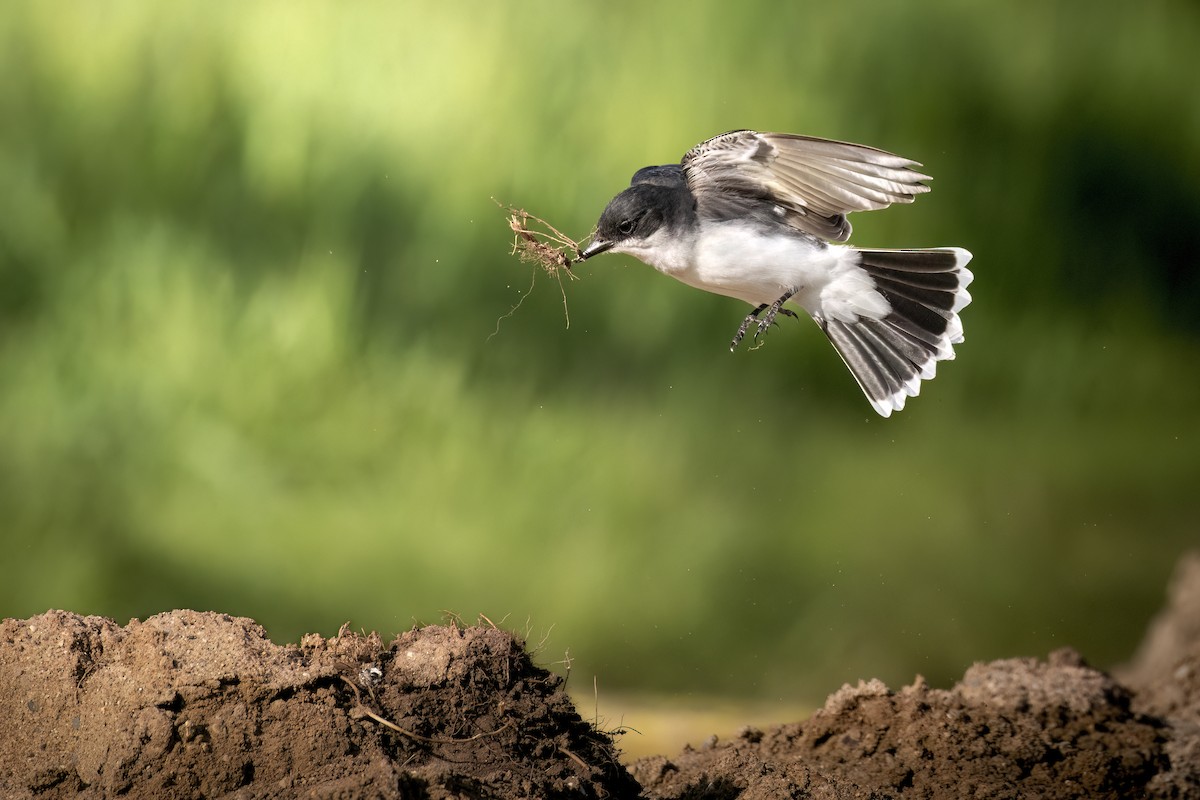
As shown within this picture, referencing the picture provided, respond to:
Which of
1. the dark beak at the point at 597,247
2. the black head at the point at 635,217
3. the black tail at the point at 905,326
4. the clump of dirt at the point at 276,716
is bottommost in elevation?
the clump of dirt at the point at 276,716

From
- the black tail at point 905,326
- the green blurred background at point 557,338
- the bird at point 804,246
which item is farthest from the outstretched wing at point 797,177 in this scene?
the green blurred background at point 557,338

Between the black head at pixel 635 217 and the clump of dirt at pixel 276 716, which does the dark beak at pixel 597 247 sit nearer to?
the black head at pixel 635 217

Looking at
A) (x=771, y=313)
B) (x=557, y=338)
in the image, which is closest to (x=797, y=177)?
(x=771, y=313)

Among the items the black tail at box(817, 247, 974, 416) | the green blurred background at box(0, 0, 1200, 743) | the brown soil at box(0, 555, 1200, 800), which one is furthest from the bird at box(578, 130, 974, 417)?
the brown soil at box(0, 555, 1200, 800)

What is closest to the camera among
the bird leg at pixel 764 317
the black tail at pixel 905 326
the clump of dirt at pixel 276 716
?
the clump of dirt at pixel 276 716

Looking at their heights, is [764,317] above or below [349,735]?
above

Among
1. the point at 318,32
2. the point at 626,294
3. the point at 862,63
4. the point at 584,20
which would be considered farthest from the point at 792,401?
the point at 318,32

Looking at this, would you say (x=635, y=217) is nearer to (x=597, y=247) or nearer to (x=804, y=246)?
(x=597, y=247)
